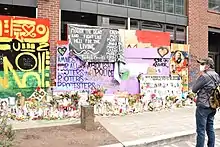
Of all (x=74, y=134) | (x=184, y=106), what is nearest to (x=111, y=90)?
(x=184, y=106)

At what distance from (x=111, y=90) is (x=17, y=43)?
3.51m

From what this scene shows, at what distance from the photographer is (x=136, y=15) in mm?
12625

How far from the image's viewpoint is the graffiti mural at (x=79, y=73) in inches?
Result: 412

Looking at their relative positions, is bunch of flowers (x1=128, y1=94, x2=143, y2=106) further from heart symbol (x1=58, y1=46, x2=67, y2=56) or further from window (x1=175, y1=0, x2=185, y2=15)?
window (x1=175, y1=0, x2=185, y2=15)

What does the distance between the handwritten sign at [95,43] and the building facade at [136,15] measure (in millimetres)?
538

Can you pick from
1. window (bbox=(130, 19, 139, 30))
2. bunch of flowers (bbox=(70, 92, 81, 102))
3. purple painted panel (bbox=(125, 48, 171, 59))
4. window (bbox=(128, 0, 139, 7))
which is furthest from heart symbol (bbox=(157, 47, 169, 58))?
bunch of flowers (bbox=(70, 92, 81, 102))

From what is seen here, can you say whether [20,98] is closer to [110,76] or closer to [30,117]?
[30,117]

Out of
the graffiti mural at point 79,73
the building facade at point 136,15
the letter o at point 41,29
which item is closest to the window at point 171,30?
the building facade at point 136,15

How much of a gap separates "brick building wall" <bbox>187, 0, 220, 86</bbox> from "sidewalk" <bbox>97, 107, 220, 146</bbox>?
379 cm

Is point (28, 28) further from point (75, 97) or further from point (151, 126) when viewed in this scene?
Result: point (151, 126)

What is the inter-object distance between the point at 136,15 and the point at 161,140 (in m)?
6.46

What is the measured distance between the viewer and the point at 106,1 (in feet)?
39.3

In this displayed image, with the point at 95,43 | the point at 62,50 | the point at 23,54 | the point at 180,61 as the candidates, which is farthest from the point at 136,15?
the point at 23,54

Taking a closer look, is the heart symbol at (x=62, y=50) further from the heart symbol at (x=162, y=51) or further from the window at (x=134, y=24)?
the heart symbol at (x=162, y=51)
